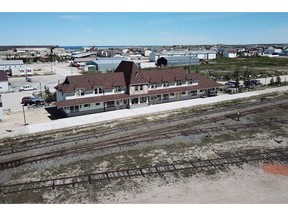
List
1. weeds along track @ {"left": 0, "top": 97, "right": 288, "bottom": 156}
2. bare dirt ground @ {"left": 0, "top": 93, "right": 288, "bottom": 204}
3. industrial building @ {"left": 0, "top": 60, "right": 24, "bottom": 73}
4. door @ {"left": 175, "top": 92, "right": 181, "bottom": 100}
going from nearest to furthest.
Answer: bare dirt ground @ {"left": 0, "top": 93, "right": 288, "bottom": 204} → weeds along track @ {"left": 0, "top": 97, "right": 288, "bottom": 156} → door @ {"left": 175, "top": 92, "right": 181, "bottom": 100} → industrial building @ {"left": 0, "top": 60, "right": 24, "bottom": 73}

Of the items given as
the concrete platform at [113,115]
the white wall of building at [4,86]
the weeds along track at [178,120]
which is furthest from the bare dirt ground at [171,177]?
the white wall of building at [4,86]

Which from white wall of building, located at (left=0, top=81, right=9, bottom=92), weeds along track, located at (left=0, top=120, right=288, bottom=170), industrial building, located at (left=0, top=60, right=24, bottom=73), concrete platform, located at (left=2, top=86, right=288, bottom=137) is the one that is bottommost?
weeds along track, located at (left=0, top=120, right=288, bottom=170)

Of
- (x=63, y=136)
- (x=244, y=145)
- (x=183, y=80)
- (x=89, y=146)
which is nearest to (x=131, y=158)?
(x=89, y=146)

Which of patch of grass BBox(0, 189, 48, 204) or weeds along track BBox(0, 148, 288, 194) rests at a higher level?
weeds along track BBox(0, 148, 288, 194)

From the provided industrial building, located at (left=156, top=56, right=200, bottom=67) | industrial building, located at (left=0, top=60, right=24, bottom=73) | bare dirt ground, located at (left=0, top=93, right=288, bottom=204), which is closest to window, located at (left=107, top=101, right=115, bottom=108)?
bare dirt ground, located at (left=0, top=93, right=288, bottom=204)

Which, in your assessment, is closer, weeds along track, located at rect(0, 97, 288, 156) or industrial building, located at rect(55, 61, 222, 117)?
weeds along track, located at rect(0, 97, 288, 156)

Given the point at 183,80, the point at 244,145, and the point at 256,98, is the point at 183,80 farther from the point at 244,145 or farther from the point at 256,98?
the point at 244,145

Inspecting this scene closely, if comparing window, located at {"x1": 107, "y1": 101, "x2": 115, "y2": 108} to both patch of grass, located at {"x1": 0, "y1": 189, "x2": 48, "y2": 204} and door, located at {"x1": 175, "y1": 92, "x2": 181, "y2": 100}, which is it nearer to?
door, located at {"x1": 175, "y1": 92, "x2": 181, "y2": 100}

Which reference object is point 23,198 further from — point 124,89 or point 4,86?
point 4,86
